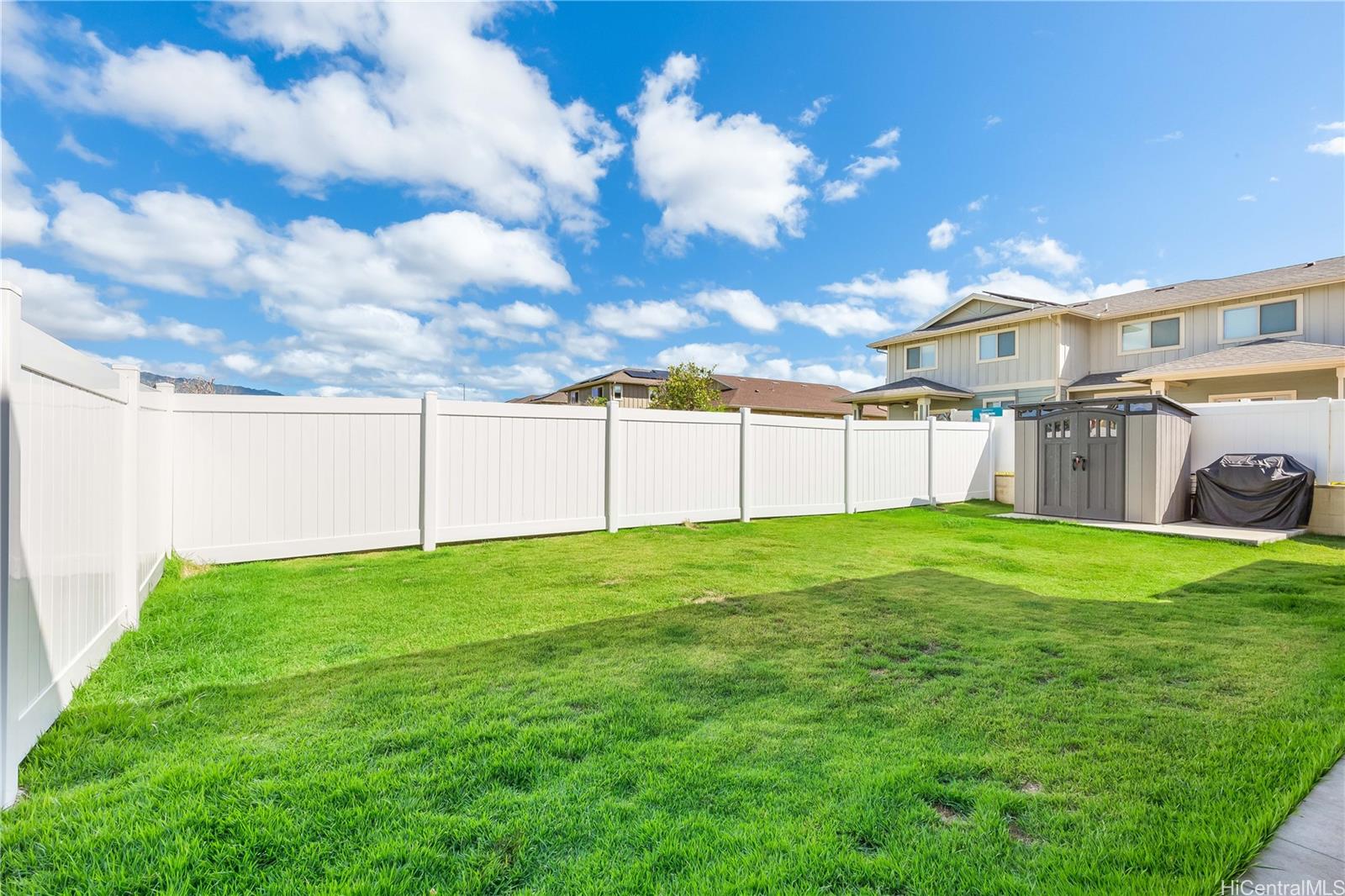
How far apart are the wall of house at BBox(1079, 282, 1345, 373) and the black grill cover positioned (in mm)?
8432

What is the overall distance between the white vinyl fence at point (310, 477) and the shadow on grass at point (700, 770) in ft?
1.86

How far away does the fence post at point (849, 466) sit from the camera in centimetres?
1057

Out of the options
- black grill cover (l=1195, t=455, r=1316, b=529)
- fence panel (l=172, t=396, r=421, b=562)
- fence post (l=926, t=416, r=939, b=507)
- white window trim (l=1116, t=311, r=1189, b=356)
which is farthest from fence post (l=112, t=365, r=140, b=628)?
white window trim (l=1116, t=311, r=1189, b=356)

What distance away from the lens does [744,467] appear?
930cm

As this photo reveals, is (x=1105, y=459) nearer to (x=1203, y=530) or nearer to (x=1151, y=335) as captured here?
(x=1203, y=530)

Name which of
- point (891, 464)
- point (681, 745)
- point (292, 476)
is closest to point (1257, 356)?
point (891, 464)

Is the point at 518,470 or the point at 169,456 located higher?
the point at 169,456

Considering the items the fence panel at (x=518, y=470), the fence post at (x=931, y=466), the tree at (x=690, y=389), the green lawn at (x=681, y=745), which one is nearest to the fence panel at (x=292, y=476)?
the fence panel at (x=518, y=470)

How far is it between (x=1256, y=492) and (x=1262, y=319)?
9.56 meters

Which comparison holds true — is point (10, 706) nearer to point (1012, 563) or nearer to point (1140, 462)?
point (1012, 563)

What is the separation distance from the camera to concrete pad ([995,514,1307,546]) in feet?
25.4

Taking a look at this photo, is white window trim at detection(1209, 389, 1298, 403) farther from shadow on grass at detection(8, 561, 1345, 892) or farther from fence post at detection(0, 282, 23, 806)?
fence post at detection(0, 282, 23, 806)

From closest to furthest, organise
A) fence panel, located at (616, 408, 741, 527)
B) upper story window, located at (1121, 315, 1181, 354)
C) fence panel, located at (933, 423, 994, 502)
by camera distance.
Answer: fence panel, located at (616, 408, 741, 527) < fence panel, located at (933, 423, 994, 502) < upper story window, located at (1121, 315, 1181, 354)

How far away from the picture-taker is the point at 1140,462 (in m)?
9.20
